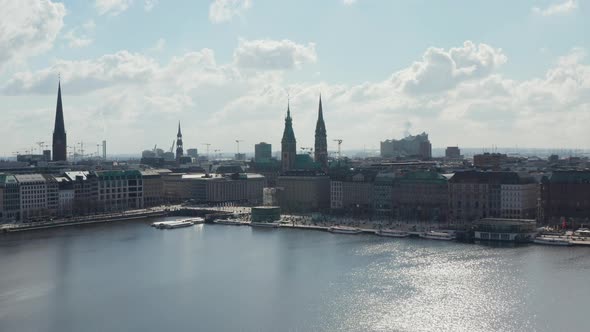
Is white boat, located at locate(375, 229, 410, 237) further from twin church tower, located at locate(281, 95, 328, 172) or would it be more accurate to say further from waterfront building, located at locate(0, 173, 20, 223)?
twin church tower, located at locate(281, 95, 328, 172)

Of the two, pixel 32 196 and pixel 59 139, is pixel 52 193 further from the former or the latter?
pixel 59 139

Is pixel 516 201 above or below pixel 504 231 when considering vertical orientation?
above

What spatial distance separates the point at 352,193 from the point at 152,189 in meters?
32.0

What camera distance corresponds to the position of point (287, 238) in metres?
73.3

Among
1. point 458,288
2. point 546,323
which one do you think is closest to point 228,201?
point 458,288

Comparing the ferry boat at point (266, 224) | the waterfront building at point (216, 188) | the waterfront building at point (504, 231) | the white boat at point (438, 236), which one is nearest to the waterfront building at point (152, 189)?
the waterfront building at point (216, 188)

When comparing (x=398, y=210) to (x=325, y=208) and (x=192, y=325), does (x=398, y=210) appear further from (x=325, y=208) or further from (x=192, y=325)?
(x=192, y=325)

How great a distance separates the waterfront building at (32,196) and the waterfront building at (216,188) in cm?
2617

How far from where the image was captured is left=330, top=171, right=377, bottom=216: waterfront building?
312 ft

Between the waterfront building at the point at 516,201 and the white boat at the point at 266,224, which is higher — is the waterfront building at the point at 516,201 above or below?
above

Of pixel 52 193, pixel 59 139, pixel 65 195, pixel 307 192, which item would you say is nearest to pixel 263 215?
pixel 307 192

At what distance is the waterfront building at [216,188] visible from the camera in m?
114

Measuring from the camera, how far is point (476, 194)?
271 feet

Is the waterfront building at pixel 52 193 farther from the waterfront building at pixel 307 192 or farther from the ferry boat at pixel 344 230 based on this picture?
Answer: the ferry boat at pixel 344 230
